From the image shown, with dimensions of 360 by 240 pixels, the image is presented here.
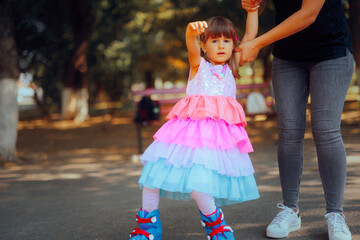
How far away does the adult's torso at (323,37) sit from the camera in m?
2.66

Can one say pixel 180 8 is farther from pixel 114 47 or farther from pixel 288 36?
→ pixel 288 36

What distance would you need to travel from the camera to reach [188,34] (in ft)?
8.32

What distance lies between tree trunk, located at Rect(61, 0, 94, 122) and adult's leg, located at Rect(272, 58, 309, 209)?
12.8 meters

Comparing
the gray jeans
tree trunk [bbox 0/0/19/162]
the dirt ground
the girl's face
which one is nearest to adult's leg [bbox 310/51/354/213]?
the gray jeans

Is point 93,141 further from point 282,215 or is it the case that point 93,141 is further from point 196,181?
point 196,181

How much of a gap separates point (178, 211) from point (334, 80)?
1.73 m

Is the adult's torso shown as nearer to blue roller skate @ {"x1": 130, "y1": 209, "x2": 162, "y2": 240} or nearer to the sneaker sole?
the sneaker sole

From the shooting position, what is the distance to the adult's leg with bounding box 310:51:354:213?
8.74ft

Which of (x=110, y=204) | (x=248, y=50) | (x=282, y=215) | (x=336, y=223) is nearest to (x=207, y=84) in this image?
(x=248, y=50)

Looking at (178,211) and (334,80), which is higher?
(334,80)

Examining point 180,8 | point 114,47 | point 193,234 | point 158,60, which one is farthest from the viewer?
point 158,60

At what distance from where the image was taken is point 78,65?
50.6ft

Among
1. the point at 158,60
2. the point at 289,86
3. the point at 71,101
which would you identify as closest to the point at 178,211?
the point at 289,86

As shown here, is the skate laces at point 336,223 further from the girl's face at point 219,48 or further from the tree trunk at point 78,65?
the tree trunk at point 78,65
